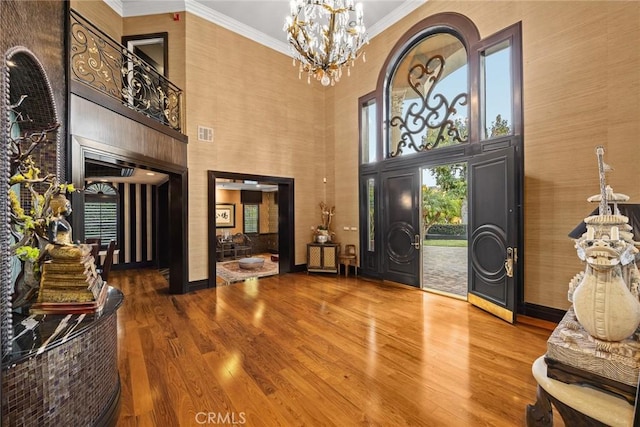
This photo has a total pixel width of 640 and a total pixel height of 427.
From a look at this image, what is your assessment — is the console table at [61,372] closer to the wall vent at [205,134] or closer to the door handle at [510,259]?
the wall vent at [205,134]

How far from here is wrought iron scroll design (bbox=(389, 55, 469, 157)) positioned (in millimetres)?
4926

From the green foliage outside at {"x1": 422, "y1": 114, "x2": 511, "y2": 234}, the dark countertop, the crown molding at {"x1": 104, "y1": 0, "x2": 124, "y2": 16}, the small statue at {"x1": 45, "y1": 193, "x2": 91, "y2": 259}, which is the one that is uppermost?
the crown molding at {"x1": 104, "y1": 0, "x2": 124, "y2": 16}

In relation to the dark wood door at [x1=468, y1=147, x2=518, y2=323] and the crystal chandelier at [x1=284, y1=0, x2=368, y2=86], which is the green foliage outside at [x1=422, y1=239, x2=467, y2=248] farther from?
the crystal chandelier at [x1=284, y1=0, x2=368, y2=86]

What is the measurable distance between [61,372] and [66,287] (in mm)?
576

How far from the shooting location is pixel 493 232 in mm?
3998

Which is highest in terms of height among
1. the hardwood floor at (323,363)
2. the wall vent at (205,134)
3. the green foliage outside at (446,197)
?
the wall vent at (205,134)

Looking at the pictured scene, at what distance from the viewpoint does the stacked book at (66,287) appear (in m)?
1.82

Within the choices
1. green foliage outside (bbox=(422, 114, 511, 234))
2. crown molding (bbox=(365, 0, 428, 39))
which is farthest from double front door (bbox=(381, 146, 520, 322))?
green foliage outside (bbox=(422, 114, 511, 234))

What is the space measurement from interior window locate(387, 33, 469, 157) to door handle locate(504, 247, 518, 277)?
6.73ft

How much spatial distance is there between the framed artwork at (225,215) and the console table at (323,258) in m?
5.15

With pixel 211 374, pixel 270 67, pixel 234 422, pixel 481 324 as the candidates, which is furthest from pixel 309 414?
pixel 270 67

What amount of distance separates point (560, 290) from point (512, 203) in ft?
4.29

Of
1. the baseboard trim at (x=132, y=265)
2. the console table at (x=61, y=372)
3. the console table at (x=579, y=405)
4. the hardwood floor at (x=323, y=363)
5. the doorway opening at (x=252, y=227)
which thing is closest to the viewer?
the console table at (x=579, y=405)

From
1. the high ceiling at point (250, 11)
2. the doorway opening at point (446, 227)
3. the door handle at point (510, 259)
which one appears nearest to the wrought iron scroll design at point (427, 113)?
the high ceiling at point (250, 11)
